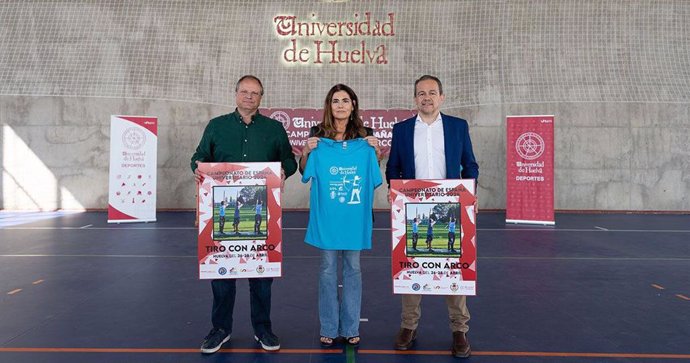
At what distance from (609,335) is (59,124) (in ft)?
39.2

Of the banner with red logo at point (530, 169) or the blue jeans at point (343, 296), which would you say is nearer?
the blue jeans at point (343, 296)

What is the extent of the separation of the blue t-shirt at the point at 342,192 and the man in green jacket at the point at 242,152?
1.04ft

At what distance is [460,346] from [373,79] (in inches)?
348

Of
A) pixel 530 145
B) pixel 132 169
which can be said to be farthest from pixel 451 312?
pixel 132 169

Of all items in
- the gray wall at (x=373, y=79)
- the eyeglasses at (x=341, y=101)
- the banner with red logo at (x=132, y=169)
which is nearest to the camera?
the eyeglasses at (x=341, y=101)

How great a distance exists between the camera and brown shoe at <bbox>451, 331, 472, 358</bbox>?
273cm

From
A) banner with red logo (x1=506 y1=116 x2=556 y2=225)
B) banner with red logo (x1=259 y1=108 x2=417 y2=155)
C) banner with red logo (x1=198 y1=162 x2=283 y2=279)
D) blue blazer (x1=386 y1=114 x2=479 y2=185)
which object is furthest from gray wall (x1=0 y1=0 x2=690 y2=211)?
banner with red logo (x1=198 y1=162 x2=283 y2=279)

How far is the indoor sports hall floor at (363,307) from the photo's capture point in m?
2.83

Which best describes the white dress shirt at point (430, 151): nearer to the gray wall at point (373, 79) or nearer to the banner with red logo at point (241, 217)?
the banner with red logo at point (241, 217)

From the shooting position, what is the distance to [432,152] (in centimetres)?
286

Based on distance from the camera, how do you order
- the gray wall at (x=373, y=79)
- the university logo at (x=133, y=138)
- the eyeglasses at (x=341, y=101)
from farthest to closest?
the gray wall at (x=373, y=79)
the university logo at (x=133, y=138)
the eyeglasses at (x=341, y=101)

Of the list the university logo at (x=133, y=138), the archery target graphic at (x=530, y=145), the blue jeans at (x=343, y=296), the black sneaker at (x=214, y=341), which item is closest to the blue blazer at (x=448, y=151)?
the blue jeans at (x=343, y=296)

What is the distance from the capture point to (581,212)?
408 inches

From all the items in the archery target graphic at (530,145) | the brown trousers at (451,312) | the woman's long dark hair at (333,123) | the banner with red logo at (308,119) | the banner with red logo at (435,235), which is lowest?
the brown trousers at (451,312)
